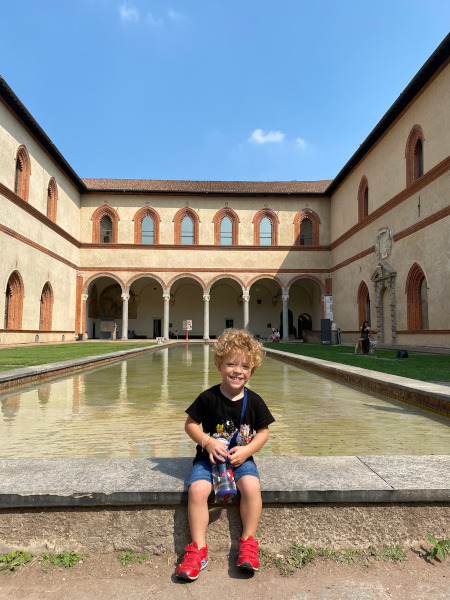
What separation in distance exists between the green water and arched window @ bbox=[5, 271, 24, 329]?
44.8 feet

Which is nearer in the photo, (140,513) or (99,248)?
(140,513)

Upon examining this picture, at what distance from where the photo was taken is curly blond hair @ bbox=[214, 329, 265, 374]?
8.39ft

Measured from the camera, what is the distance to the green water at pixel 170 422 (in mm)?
3463

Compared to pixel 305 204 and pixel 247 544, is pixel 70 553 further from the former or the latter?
pixel 305 204

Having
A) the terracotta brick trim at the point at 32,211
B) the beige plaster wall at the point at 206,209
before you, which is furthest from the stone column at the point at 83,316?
the beige plaster wall at the point at 206,209

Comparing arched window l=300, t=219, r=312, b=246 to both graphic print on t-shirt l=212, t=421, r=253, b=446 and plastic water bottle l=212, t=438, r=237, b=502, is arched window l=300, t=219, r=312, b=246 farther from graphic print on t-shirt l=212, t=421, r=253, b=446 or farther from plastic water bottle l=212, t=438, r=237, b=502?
plastic water bottle l=212, t=438, r=237, b=502

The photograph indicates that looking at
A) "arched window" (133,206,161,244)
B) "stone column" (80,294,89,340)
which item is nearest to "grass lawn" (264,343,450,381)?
"arched window" (133,206,161,244)

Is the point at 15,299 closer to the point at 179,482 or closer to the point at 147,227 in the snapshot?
the point at 147,227

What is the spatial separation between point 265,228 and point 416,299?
14.0 metres

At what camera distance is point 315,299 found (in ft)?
106

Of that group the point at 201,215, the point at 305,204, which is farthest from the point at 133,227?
the point at 305,204

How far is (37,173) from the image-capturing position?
70.1ft

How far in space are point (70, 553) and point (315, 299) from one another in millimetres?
31266

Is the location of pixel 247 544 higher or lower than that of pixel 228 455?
lower
